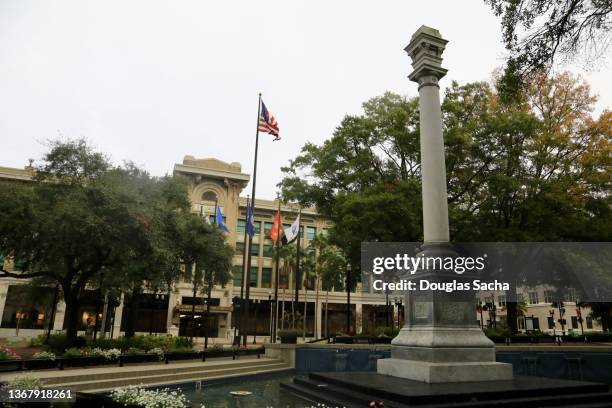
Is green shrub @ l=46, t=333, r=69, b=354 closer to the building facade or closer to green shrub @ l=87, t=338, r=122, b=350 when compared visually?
green shrub @ l=87, t=338, r=122, b=350

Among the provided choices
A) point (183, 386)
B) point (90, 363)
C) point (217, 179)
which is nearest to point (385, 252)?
point (183, 386)

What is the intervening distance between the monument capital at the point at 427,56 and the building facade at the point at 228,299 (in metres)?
32.2

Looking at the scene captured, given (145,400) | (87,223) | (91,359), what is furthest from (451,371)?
(87,223)

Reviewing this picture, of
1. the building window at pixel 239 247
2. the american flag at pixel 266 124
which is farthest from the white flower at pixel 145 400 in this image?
the building window at pixel 239 247

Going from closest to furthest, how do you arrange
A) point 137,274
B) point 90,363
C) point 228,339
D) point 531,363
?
point 90,363, point 531,363, point 137,274, point 228,339

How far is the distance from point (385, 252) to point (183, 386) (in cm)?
1220

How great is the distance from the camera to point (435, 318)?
1133 cm

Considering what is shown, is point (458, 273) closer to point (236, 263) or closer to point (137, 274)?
point (137, 274)

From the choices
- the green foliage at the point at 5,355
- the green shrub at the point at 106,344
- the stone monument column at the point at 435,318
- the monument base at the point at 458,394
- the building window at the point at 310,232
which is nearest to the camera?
the monument base at the point at 458,394

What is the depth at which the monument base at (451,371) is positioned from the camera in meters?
10.4

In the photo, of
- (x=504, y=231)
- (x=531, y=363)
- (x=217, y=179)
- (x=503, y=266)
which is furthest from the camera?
(x=217, y=179)

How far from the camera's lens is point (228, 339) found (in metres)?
48.2

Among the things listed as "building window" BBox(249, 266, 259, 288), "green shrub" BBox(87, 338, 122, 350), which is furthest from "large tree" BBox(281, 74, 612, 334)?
"building window" BBox(249, 266, 259, 288)

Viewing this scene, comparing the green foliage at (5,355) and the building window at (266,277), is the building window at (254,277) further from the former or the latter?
the green foliage at (5,355)
